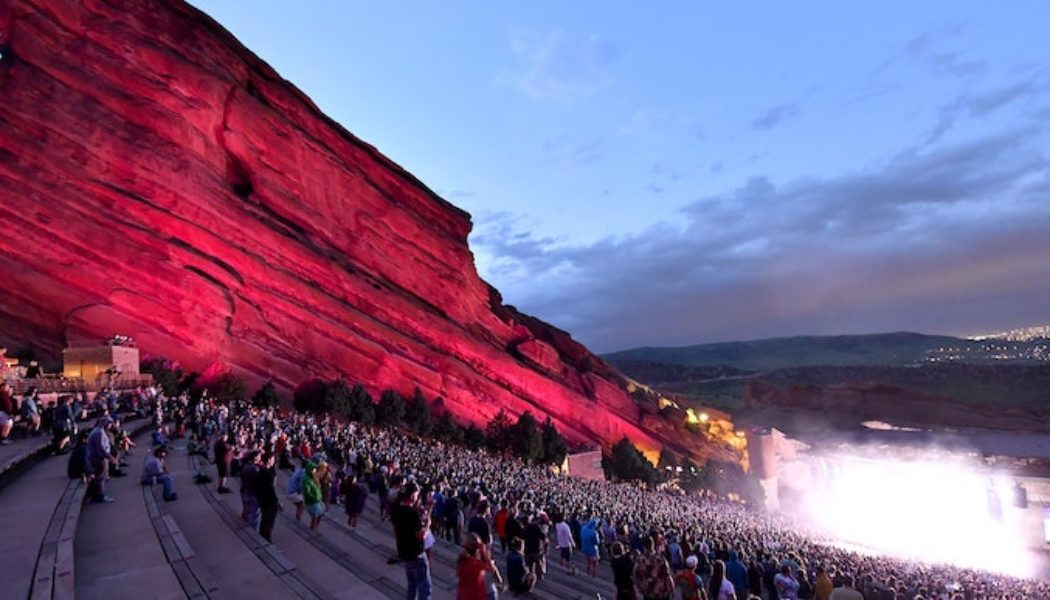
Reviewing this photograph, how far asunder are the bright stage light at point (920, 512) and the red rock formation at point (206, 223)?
90.4 feet

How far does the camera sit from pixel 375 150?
64750 mm

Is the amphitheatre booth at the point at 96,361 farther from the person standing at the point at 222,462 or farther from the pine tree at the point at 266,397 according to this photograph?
the person standing at the point at 222,462

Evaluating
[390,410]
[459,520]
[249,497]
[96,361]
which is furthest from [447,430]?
[249,497]

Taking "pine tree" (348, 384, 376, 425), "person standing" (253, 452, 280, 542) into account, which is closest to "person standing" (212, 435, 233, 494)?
"person standing" (253, 452, 280, 542)

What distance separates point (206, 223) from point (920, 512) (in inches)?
2492

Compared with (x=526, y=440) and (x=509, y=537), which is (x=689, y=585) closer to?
(x=509, y=537)

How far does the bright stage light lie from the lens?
42969 millimetres

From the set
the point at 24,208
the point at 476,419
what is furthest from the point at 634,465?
the point at 24,208

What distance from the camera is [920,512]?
4953 cm

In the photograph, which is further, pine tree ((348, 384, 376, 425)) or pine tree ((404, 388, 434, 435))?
pine tree ((404, 388, 434, 435))

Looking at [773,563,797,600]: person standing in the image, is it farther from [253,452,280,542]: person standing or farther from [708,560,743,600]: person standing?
[253,452,280,542]: person standing

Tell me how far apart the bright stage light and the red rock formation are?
27.6 meters

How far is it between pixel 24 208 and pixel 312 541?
50220 mm

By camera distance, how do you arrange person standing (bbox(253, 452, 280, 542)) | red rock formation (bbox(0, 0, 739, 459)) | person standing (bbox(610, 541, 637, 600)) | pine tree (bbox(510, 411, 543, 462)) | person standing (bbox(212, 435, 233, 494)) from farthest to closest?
pine tree (bbox(510, 411, 543, 462))
red rock formation (bbox(0, 0, 739, 459))
person standing (bbox(212, 435, 233, 494))
person standing (bbox(253, 452, 280, 542))
person standing (bbox(610, 541, 637, 600))
